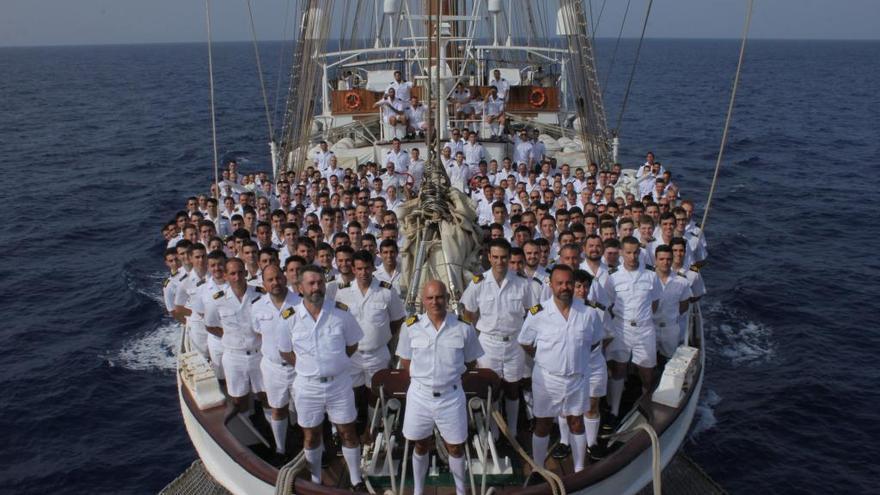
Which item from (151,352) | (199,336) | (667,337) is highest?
(667,337)

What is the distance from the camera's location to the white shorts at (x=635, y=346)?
7355 millimetres

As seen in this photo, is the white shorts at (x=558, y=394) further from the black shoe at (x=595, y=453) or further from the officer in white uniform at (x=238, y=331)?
the officer in white uniform at (x=238, y=331)

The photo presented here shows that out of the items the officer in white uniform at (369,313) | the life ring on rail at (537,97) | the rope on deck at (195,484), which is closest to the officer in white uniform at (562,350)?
the officer in white uniform at (369,313)

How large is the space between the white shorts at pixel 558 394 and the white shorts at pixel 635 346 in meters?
1.36

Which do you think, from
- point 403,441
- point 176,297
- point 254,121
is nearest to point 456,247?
point 403,441

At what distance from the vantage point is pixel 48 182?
1238 inches

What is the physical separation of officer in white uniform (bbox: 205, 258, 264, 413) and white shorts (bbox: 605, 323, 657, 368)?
370 centimetres

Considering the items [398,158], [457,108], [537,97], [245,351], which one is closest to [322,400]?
[245,351]

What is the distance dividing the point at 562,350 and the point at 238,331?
10.9 feet

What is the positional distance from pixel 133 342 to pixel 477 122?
31.3 feet

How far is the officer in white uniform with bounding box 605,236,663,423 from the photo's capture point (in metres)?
7.26

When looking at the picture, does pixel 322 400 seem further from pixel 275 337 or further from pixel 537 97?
pixel 537 97

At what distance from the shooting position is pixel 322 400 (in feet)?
19.6

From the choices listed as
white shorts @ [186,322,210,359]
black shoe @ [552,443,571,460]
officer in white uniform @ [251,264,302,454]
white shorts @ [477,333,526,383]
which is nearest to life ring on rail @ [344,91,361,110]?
white shorts @ [186,322,210,359]
